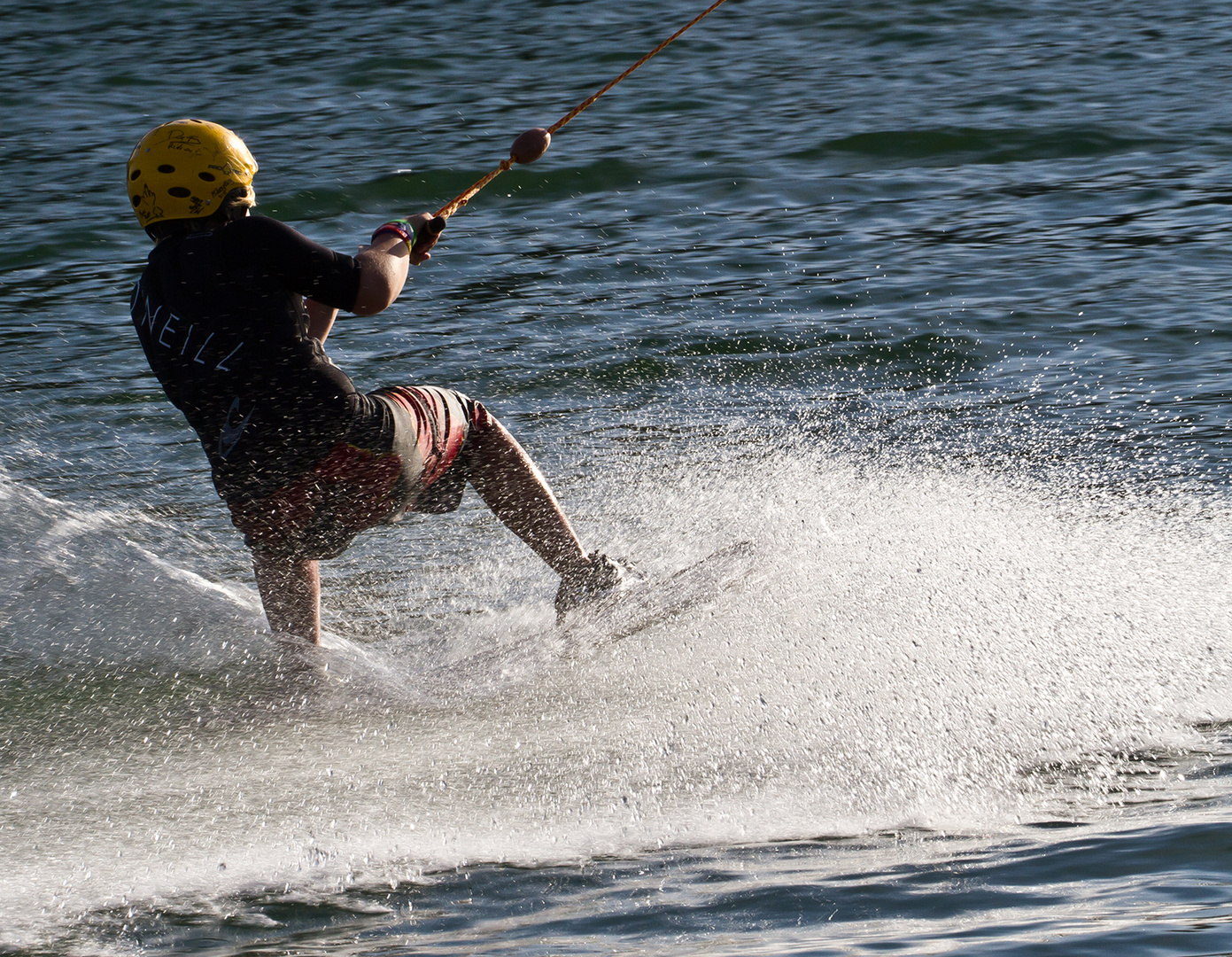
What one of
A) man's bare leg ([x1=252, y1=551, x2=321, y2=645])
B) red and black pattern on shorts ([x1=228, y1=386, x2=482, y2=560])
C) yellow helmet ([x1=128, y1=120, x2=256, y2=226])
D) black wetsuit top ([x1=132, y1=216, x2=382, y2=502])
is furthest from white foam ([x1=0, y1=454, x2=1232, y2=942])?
yellow helmet ([x1=128, y1=120, x2=256, y2=226])

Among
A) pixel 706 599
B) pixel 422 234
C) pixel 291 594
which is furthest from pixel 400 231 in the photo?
pixel 706 599

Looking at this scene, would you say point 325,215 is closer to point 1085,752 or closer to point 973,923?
point 1085,752

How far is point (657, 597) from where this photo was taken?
473 cm

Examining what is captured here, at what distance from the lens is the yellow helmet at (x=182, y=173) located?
3951 millimetres

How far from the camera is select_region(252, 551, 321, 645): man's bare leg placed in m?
4.30

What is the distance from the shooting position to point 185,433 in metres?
7.69

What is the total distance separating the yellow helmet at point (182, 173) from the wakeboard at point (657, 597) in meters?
1.61

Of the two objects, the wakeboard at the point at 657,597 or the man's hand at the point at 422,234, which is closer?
the man's hand at the point at 422,234

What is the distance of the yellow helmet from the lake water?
1.33 meters

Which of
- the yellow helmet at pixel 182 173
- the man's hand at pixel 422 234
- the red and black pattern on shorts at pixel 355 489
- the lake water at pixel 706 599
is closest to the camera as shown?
the lake water at pixel 706 599

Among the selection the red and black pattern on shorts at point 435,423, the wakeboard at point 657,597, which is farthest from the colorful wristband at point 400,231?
the wakeboard at point 657,597

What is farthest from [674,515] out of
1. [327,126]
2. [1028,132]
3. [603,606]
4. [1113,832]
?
[327,126]

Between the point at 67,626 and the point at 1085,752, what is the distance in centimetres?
306

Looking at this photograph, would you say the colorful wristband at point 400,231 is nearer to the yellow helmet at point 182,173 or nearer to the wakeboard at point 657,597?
the yellow helmet at point 182,173
